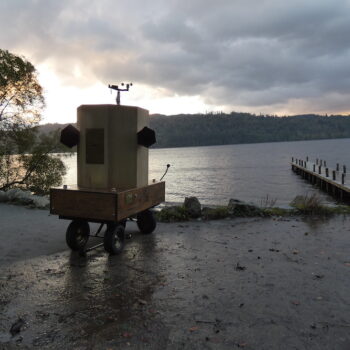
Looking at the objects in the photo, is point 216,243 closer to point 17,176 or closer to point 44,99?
point 44,99

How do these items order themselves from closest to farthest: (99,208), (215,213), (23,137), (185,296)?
(185,296) < (99,208) < (215,213) < (23,137)

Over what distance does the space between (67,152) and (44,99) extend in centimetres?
437

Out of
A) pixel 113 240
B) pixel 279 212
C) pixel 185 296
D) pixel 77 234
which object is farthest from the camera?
pixel 279 212

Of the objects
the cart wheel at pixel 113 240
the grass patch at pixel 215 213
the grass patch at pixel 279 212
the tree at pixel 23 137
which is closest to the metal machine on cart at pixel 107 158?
the cart wheel at pixel 113 240

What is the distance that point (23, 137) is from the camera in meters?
21.9

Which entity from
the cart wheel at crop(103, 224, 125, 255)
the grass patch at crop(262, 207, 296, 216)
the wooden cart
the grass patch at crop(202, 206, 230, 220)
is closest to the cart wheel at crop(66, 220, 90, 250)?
the wooden cart

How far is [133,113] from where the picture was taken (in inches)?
264

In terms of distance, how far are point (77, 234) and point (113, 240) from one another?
110 centimetres

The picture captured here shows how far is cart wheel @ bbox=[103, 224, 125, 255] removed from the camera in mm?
6648

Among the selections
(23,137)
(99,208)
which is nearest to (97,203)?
(99,208)

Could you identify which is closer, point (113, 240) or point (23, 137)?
point (113, 240)

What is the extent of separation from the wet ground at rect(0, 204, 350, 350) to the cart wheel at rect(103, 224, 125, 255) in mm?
250

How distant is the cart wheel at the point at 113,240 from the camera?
21.8ft

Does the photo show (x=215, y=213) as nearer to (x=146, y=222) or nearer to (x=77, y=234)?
(x=146, y=222)
